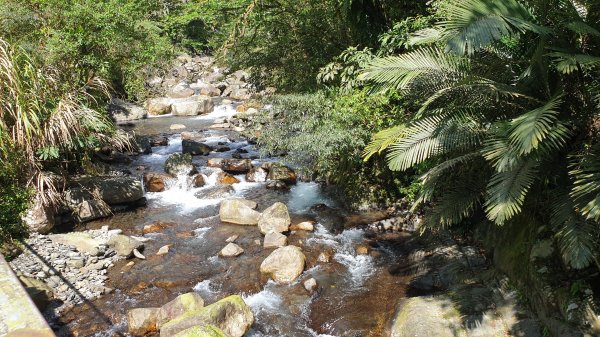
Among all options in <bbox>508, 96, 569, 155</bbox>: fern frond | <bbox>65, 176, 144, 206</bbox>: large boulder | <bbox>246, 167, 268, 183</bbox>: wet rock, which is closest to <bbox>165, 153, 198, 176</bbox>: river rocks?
<bbox>65, 176, 144, 206</bbox>: large boulder

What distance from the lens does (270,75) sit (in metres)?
12.9

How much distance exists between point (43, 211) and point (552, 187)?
9.16 meters

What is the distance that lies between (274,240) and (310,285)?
1.86 meters

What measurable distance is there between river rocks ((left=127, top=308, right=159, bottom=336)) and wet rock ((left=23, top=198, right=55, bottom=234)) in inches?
144

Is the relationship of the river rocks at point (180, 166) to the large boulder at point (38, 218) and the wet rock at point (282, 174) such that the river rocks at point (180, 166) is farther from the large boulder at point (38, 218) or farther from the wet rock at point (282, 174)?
the large boulder at point (38, 218)

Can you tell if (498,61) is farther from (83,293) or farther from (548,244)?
(83,293)

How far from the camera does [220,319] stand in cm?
595

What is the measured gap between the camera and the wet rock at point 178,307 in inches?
254

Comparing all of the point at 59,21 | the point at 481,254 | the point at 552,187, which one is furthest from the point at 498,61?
the point at 59,21

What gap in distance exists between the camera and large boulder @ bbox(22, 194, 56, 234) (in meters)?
8.75

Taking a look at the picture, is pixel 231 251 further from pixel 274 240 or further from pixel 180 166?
pixel 180 166

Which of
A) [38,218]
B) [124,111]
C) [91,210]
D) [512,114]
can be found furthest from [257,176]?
[124,111]

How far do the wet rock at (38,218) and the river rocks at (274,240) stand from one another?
4498 millimetres

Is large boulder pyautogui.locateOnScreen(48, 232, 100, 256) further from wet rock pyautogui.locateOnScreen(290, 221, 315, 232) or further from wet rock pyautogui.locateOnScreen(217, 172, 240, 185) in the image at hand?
wet rock pyautogui.locateOnScreen(217, 172, 240, 185)
